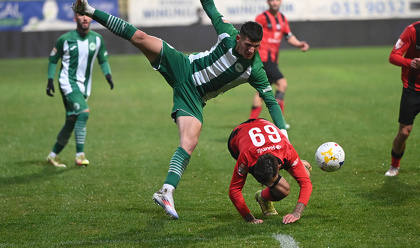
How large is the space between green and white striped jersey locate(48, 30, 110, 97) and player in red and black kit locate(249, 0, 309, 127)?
348 centimetres

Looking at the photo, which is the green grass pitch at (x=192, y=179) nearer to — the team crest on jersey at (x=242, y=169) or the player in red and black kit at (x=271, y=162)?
the player in red and black kit at (x=271, y=162)

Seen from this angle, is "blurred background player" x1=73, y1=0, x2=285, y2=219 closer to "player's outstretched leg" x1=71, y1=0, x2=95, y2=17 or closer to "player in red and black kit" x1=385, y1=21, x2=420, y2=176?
"player's outstretched leg" x1=71, y1=0, x2=95, y2=17

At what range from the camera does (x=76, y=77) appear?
9.87 m

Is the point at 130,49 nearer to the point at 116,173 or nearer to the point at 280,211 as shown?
the point at 116,173

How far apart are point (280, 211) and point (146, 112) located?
862 cm

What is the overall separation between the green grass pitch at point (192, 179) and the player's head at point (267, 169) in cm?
52

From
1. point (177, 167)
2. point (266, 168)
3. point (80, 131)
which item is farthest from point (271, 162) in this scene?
point (80, 131)

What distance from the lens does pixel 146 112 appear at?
1508 centimetres

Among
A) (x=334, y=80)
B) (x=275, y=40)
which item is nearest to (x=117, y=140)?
(x=275, y=40)

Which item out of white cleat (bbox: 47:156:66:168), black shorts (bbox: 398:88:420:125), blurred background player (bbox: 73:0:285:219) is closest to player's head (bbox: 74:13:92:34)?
white cleat (bbox: 47:156:66:168)

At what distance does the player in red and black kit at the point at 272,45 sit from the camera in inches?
478

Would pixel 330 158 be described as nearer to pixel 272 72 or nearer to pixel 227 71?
pixel 227 71

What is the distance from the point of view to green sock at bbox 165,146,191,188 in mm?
6152

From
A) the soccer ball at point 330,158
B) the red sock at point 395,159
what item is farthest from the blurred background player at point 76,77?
the red sock at point 395,159
